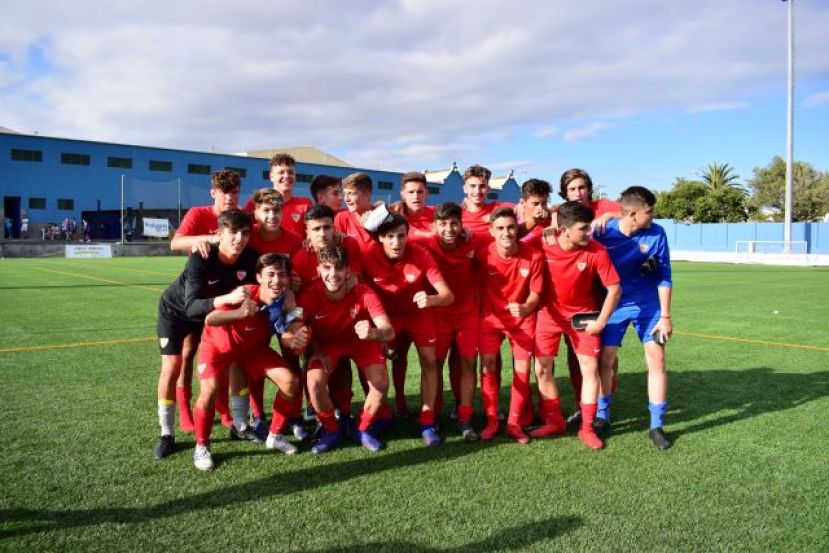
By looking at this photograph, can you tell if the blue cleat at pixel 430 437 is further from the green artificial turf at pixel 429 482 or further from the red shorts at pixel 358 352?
the red shorts at pixel 358 352

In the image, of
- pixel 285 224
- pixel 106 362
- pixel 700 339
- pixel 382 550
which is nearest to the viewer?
Answer: pixel 382 550

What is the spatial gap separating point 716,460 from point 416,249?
2453 mm

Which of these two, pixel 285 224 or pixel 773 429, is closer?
pixel 773 429

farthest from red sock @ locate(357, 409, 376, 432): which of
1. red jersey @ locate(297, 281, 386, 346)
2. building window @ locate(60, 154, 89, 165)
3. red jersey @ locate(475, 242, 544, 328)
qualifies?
building window @ locate(60, 154, 89, 165)

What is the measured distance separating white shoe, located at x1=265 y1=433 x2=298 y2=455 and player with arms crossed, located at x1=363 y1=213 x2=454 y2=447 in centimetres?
93

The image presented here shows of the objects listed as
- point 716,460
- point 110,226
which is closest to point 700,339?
point 716,460

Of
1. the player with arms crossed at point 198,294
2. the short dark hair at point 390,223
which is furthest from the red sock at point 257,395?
the short dark hair at point 390,223

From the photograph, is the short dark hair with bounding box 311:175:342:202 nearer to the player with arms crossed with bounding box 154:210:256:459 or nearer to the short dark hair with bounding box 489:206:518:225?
the player with arms crossed with bounding box 154:210:256:459

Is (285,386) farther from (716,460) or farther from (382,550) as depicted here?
(716,460)

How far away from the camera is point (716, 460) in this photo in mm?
3949

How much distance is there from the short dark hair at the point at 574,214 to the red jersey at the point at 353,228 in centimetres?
142

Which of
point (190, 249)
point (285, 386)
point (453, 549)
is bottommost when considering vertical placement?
point (453, 549)

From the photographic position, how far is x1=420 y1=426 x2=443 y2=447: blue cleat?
4.27 meters

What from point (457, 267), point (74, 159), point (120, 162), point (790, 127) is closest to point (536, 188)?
point (457, 267)
